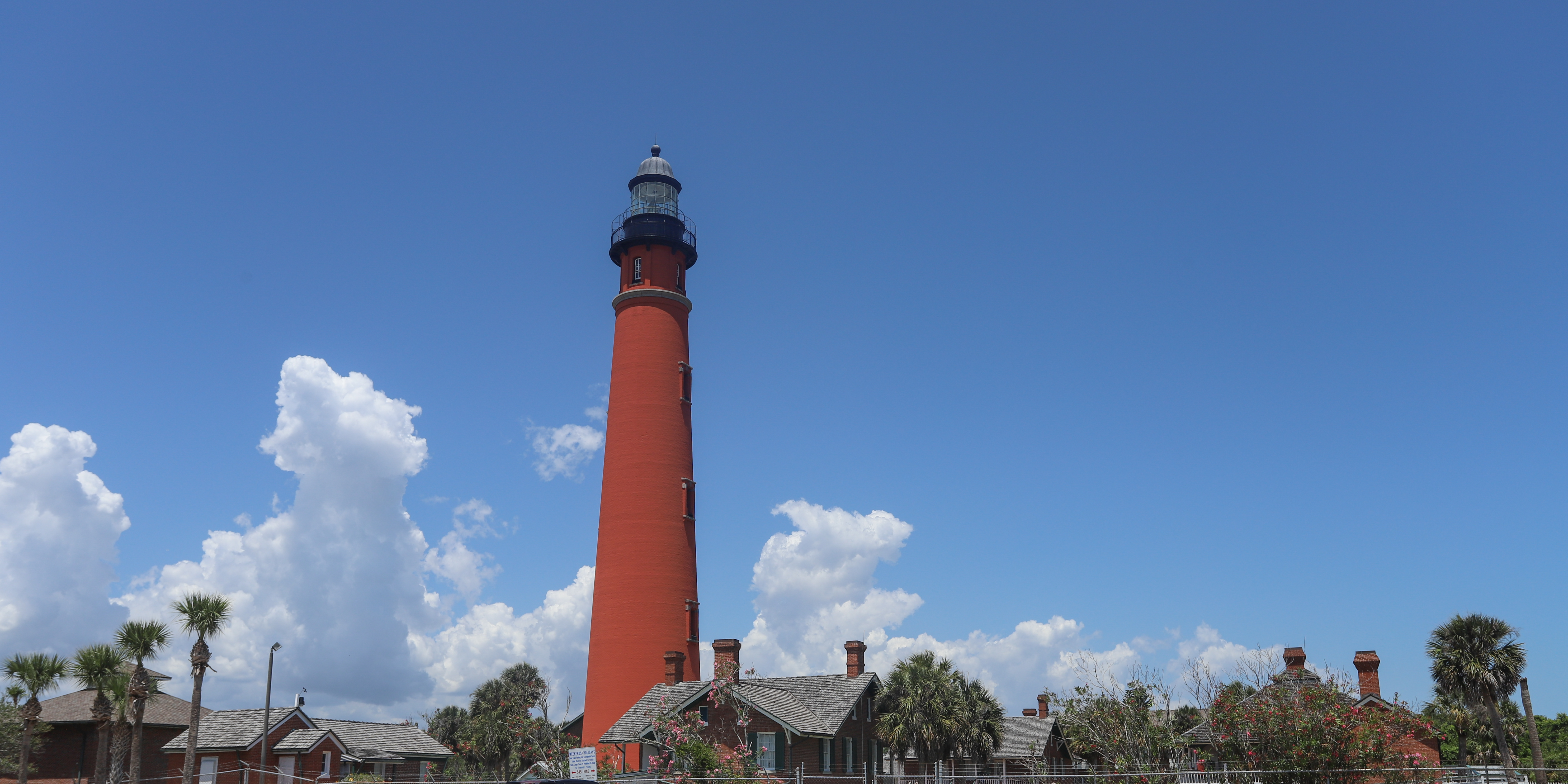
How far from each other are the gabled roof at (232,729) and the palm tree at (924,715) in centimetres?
2740

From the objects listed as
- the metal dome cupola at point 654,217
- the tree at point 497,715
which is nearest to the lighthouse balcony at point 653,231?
the metal dome cupola at point 654,217

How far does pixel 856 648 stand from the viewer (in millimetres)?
46219

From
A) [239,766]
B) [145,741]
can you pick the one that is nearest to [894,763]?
[239,766]

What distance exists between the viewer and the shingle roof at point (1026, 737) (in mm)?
53500

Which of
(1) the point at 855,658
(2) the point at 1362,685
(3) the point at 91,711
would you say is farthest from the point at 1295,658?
(3) the point at 91,711

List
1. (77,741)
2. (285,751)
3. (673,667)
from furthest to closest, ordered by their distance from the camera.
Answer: (77,741) → (285,751) → (673,667)

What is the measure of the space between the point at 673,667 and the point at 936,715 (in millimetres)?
10461

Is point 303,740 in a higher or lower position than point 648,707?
lower

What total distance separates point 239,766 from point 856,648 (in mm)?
28022

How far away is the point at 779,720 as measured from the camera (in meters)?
38.3

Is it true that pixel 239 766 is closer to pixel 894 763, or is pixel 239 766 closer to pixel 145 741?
pixel 145 741

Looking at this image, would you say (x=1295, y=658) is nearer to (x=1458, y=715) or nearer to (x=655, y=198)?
(x=1458, y=715)

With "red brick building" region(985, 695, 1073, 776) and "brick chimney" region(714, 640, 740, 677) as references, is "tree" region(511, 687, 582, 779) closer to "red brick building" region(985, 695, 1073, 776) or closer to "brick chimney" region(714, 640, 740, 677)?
"brick chimney" region(714, 640, 740, 677)

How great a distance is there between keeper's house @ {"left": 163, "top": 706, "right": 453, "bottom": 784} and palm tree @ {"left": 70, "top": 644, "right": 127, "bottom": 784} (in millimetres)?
3457
